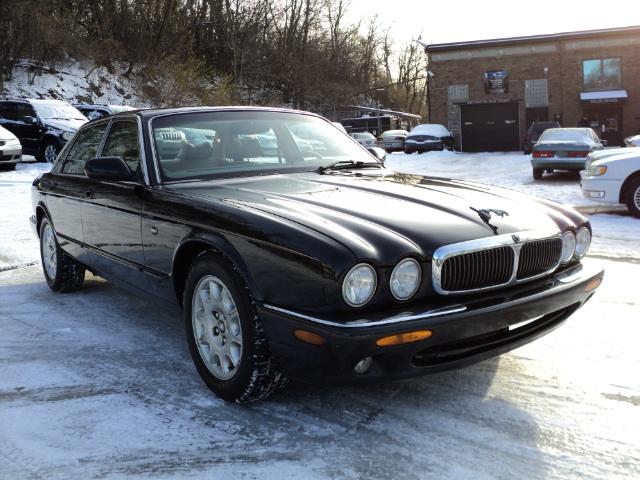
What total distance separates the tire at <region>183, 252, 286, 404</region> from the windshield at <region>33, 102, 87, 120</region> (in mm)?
16438

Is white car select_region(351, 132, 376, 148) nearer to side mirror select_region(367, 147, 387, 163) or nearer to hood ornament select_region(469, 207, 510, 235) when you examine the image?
A: side mirror select_region(367, 147, 387, 163)

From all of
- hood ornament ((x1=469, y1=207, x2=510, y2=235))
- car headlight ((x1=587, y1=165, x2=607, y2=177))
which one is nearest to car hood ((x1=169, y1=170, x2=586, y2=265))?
hood ornament ((x1=469, y1=207, x2=510, y2=235))

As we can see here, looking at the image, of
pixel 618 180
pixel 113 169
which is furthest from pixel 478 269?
pixel 618 180

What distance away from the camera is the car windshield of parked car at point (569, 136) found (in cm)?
1622

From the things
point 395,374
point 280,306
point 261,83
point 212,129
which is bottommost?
point 395,374

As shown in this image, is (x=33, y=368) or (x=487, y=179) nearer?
(x=33, y=368)

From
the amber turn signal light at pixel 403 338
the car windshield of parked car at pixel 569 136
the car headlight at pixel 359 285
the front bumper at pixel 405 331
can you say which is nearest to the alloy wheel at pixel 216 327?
the front bumper at pixel 405 331

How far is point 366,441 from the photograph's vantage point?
271cm

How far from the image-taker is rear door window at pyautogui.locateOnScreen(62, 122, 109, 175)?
4.87m

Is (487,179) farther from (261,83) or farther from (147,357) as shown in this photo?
(261,83)

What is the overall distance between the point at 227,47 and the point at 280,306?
4579 centimetres

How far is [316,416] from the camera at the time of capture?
297 cm

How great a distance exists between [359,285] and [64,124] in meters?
17.0

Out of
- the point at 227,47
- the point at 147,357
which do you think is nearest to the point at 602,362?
the point at 147,357
